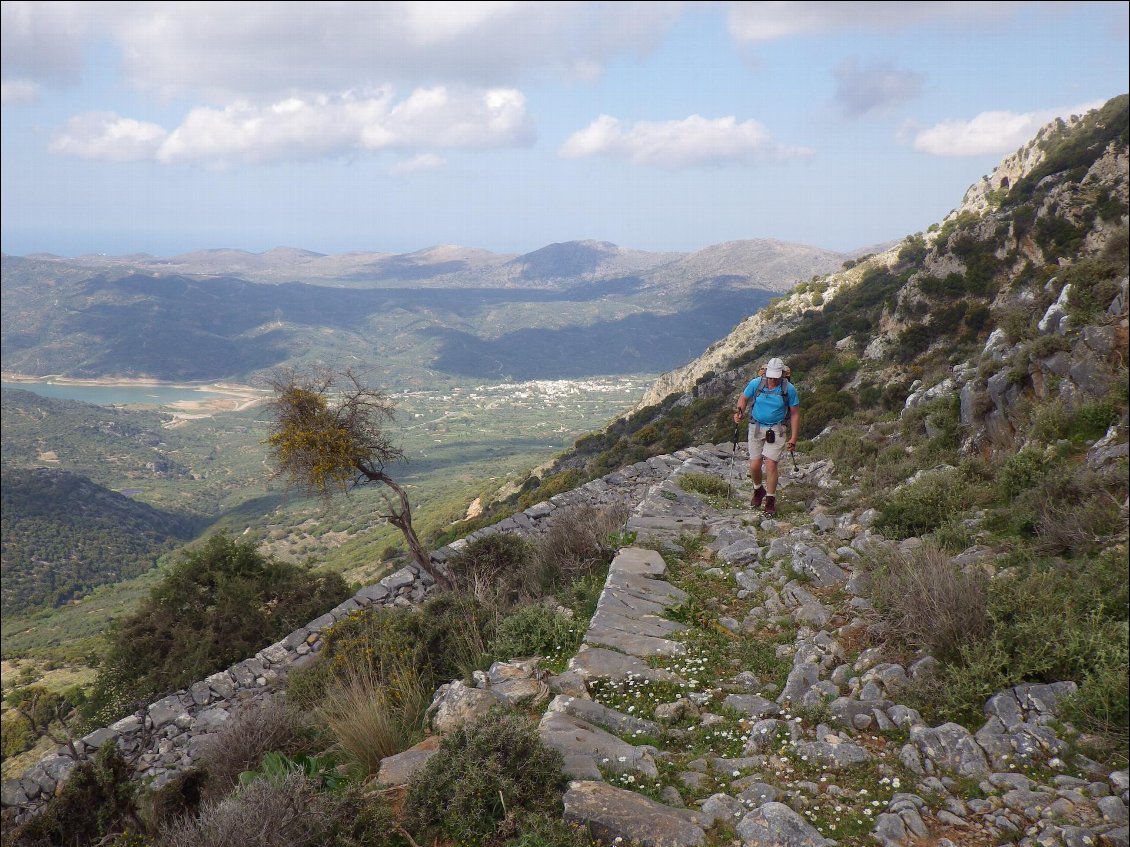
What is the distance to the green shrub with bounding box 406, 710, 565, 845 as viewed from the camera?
359 cm

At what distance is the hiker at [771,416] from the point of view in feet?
28.9

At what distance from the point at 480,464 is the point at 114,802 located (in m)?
122

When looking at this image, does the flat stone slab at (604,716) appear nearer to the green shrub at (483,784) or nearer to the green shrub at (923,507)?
the green shrub at (483,784)

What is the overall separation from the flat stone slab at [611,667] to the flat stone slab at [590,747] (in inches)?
Answer: 29.7

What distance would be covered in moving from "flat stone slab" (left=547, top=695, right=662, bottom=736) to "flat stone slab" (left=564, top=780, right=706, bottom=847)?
920 millimetres

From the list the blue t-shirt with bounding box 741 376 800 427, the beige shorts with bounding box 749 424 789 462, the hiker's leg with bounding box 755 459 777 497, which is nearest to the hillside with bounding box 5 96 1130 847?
the hiker's leg with bounding box 755 459 777 497

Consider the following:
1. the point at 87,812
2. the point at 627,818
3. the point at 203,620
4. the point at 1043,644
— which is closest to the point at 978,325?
the point at 1043,644

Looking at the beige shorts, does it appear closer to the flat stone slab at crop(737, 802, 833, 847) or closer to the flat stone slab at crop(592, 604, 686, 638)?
the flat stone slab at crop(592, 604, 686, 638)

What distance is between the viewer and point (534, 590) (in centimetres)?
841

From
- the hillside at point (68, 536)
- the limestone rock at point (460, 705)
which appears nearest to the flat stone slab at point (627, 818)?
the limestone rock at point (460, 705)

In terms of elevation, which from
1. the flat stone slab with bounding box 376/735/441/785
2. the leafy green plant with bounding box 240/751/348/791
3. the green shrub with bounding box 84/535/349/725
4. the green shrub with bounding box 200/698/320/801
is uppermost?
the flat stone slab with bounding box 376/735/441/785

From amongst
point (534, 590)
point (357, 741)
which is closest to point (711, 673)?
point (357, 741)

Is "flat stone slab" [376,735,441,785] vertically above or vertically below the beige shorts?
below

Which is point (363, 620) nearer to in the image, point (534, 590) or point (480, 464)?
point (534, 590)
